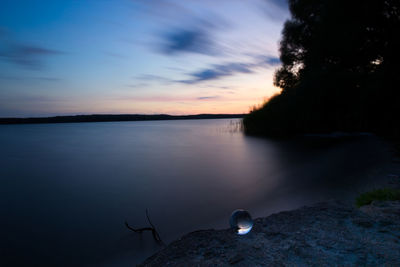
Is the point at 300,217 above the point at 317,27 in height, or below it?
below

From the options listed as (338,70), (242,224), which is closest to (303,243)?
(242,224)

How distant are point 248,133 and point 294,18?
422 inches

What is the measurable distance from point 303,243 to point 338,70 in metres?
16.1

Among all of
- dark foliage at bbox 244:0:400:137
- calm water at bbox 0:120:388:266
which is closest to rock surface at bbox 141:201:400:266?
calm water at bbox 0:120:388:266

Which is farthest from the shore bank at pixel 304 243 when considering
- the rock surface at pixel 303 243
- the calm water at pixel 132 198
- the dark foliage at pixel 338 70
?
the dark foliage at pixel 338 70

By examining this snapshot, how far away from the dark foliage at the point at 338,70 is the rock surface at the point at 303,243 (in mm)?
12257

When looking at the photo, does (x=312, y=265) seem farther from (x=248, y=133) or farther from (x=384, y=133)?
(x=248, y=133)

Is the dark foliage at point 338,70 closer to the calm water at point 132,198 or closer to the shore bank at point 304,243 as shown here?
the calm water at point 132,198

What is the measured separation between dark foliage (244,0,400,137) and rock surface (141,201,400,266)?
40.2 feet

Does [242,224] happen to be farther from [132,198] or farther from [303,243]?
[132,198]

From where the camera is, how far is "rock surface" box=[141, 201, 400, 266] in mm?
2049

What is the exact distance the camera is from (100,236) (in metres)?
3.96

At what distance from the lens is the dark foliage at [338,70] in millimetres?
12664

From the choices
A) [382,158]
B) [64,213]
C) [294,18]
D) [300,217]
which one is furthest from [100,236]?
[294,18]
